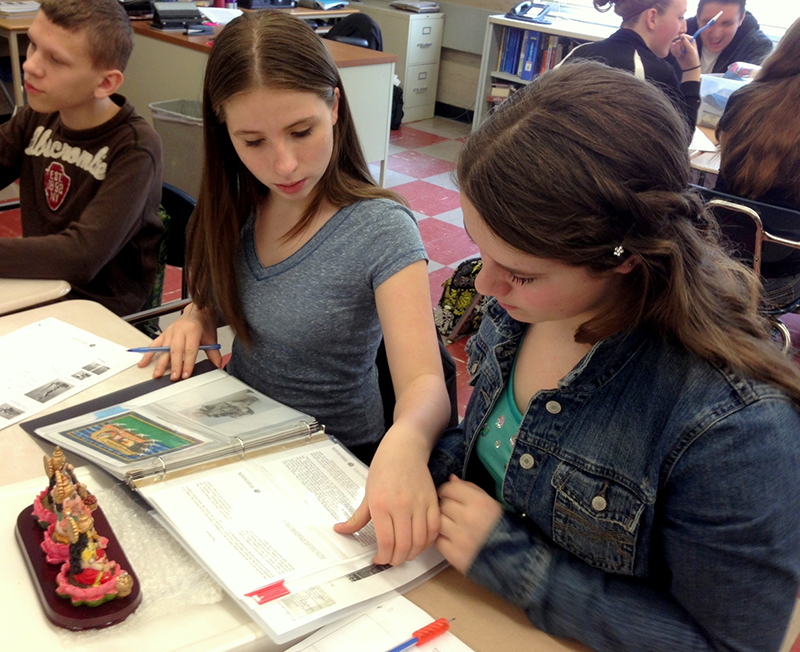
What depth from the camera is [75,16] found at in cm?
162

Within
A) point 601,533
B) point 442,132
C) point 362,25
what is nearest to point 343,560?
point 601,533

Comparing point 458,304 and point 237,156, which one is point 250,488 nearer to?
point 237,156

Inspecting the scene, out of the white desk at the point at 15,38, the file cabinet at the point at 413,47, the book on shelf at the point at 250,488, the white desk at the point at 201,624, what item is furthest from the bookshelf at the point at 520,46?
the white desk at the point at 201,624

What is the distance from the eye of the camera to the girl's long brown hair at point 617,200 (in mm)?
632

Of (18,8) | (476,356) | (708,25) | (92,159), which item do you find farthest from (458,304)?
(18,8)

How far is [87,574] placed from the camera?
670 mm

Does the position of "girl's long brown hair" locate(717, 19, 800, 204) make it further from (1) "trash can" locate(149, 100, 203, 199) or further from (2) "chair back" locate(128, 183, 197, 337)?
(1) "trash can" locate(149, 100, 203, 199)

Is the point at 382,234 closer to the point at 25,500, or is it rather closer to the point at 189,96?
the point at 25,500

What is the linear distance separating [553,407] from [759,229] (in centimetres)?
158

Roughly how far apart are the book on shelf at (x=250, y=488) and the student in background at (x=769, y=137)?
1.80 m

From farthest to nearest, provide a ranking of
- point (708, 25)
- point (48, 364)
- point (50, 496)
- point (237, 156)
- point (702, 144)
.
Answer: point (708, 25)
point (702, 144)
point (237, 156)
point (48, 364)
point (50, 496)

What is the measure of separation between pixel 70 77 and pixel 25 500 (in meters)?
1.15

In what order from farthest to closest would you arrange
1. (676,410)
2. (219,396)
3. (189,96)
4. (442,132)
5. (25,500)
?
(442,132), (189,96), (219,396), (25,500), (676,410)

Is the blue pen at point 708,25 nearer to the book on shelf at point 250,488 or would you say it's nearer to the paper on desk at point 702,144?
the paper on desk at point 702,144
